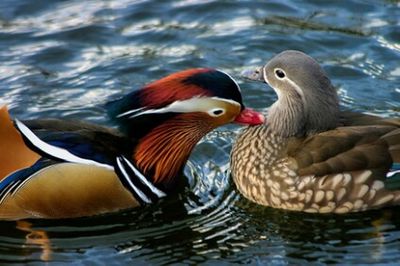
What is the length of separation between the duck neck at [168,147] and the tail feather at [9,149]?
739mm

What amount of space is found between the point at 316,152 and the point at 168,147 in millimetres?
942

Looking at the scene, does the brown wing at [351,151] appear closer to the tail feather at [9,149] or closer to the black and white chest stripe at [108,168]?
the black and white chest stripe at [108,168]

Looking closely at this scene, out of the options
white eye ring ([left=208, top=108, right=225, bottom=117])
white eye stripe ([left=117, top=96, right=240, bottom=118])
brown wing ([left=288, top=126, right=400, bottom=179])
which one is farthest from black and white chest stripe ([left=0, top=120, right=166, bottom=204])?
brown wing ([left=288, top=126, right=400, bottom=179])

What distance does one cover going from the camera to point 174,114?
6.14m

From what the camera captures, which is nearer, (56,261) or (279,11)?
(56,261)

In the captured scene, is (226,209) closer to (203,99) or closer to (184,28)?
(203,99)

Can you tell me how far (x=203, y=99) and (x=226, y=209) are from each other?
725 millimetres

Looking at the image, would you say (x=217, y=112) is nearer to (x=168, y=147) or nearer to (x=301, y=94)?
(x=168, y=147)

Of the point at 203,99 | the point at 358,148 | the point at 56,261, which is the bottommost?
the point at 56,261

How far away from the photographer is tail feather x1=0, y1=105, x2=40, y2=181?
19.0ft

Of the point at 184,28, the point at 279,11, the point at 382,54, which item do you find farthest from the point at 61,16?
the point at 382,54

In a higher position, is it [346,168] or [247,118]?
[247,118]

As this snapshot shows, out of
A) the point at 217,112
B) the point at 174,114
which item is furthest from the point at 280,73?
the point at 174,114

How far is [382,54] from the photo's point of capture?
26.2 feet
